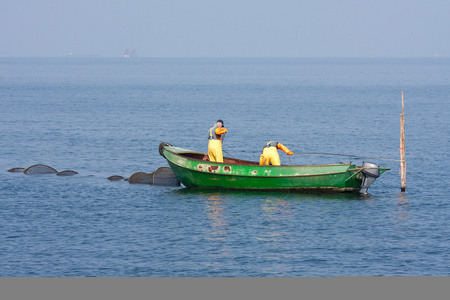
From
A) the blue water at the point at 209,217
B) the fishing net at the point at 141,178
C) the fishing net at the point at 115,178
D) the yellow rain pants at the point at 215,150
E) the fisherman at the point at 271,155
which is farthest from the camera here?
the fishing net at the point at 115,178

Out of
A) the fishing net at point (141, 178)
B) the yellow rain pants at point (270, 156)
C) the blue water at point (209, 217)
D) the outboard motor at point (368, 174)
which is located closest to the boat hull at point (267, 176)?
the outboard motor at point (368, 174)

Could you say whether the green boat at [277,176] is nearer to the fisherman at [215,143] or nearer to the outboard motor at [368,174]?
the outboard motor at [368,174]

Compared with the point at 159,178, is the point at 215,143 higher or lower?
higher

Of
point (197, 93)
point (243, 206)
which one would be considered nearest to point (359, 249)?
point (243, 206)

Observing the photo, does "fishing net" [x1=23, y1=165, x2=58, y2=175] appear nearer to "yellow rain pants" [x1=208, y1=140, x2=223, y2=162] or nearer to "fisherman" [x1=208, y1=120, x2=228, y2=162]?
"fisherman" [x1=208, y1=120, x2=228, y2=162]

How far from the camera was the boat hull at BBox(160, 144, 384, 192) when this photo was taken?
32.8 metres

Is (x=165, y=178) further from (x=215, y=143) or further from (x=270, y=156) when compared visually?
(x=270, y=156)

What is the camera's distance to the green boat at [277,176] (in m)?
32.8

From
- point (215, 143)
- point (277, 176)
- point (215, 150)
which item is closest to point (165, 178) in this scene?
point (215, 150)

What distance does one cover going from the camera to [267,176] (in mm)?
33375

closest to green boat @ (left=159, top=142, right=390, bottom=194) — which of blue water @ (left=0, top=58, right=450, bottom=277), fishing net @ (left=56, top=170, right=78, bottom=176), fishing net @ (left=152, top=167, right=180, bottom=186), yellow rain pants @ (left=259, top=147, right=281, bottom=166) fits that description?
blue water @ (left=0, top=58, right=450, bottom=277)

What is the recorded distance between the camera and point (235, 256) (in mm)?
24406

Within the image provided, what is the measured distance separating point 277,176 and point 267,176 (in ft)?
1.55

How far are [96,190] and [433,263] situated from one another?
18.8 meters
